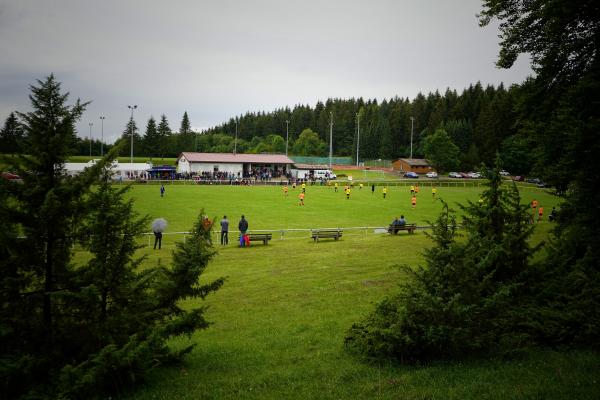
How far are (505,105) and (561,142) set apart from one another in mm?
88171

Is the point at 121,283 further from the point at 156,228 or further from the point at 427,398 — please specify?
the point at 156,228

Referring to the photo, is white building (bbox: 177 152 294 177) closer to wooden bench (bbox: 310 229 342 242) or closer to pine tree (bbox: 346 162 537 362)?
wooden bench (bbox: 310 229 342 242)

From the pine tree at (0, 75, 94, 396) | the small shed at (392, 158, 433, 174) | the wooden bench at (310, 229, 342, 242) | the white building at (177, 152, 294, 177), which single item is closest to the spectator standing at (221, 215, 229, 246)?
the wooden bench at (310, 229, 342, 242)

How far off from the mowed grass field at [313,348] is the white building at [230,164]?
55912mm

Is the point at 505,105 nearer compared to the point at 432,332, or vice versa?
the point at 432,332

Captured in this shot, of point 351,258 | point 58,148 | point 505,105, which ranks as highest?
point 505,105

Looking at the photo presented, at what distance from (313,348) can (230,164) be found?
243 feet

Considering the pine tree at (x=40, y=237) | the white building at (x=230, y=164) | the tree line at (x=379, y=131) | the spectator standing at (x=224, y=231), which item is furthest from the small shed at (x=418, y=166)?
the pine tree at (x=40, y=237)

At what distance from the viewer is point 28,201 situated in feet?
20.8

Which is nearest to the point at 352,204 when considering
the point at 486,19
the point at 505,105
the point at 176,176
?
the point at 486,19

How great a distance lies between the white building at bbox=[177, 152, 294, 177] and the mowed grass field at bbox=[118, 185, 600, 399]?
183 feet

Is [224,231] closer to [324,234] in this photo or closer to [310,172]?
[324,234]

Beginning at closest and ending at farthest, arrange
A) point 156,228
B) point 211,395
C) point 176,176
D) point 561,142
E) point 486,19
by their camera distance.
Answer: point 211,395, point 561,142, point 486,19, point 156,228, point 176,176

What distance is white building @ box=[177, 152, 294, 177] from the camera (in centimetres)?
7925
